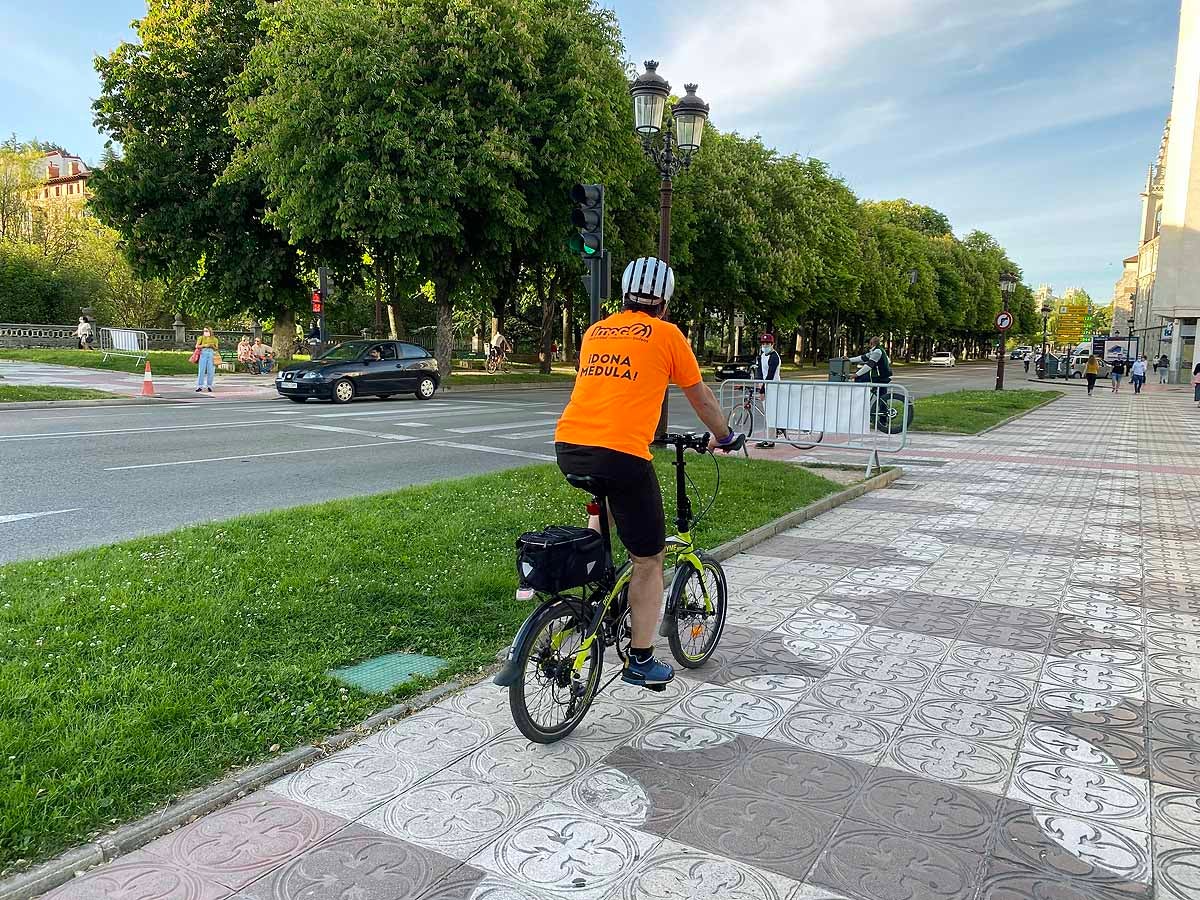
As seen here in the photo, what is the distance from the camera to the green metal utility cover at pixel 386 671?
3988mm

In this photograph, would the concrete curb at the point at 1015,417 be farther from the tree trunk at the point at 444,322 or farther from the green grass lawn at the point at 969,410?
the tree trunk at the point at 444,322

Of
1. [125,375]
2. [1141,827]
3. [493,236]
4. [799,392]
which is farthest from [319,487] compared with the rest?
[125,375]

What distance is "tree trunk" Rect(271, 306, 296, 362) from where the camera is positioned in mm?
32594

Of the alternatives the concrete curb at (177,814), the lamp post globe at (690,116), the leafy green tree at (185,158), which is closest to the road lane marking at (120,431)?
the lamp post globe at (690,116)

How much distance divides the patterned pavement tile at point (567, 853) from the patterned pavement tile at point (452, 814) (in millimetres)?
64

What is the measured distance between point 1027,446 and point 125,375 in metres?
26.7

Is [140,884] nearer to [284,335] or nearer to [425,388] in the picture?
[425,388]

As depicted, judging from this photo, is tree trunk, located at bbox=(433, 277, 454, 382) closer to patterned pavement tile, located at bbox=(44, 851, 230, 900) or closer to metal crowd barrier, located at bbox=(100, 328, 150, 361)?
metal crowd barrier, located at bbox=(100, 328, 150, 361)

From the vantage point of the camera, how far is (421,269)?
26.6 m

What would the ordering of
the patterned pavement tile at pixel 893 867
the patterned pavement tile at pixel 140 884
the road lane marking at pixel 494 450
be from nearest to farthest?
the patterned pavement tile at pixel 140 884 < the patterned pavement tile at pixel 893 867 < the road lane marking at pixel 494 450

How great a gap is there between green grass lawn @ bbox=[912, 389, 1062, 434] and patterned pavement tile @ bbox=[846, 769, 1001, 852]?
51.9 feet

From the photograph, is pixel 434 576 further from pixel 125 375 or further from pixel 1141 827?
pixel 125 375

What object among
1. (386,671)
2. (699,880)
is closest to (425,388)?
(386,671)

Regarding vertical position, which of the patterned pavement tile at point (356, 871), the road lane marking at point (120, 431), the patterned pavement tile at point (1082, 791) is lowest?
the patterned pavement tile at point (1082, 791)
